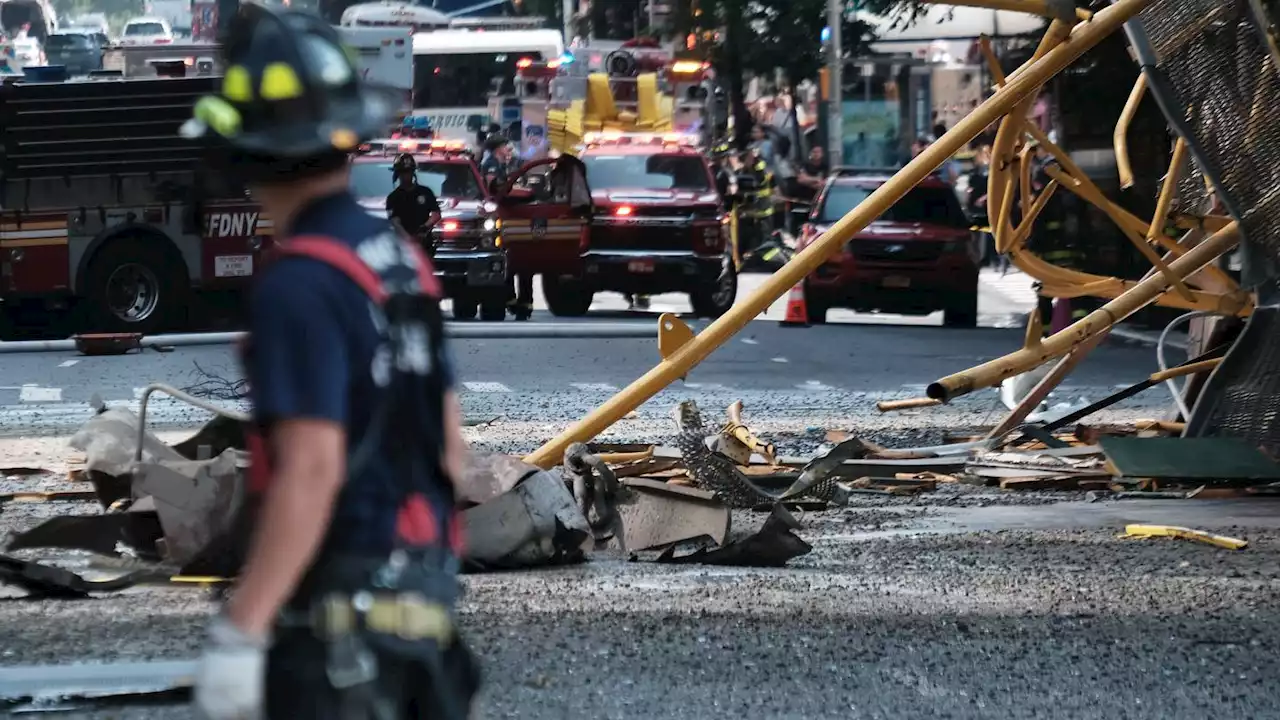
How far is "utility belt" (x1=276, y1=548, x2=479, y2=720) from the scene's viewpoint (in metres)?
3.59

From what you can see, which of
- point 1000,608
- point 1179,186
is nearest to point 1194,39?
point 1179,186

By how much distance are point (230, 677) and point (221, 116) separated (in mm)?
894

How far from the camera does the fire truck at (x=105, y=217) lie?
23.5 m

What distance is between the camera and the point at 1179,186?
44.4ft

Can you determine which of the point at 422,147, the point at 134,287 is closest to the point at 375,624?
the point at 134,287

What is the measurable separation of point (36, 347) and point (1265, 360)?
13817mm

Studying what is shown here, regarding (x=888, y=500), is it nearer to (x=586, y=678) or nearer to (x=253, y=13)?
(x=586, y=678)

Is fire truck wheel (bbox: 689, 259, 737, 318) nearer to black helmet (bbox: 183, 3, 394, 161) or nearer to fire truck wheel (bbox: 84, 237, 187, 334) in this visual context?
fire truck wheel (bbox: 84, 237, 187, 334)

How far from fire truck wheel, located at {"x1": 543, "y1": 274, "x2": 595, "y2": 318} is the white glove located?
25547mm

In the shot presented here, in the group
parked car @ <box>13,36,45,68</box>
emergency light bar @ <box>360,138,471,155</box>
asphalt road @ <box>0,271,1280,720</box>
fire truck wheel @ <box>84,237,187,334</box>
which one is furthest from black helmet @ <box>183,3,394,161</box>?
parked car @ <box>13,36,45,68</box>

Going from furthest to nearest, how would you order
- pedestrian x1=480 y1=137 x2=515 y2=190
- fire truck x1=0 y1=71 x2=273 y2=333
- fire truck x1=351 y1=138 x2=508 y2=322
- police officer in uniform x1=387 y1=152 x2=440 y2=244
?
pedestrian x1=480 y1=137 x2=515 y2=190 < fire truck x1=351 y1=138 x2=508 y2=322 < police officer in uniform x1=387 y1=152 x2=440 y2=244 < fire truck x1=0 y1=71 x2=273 y2=333

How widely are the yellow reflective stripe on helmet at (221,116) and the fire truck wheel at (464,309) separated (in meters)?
24.4

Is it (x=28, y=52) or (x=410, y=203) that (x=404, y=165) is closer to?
(x=410, y=203)

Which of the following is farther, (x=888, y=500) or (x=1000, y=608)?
(x=888, y=500)
